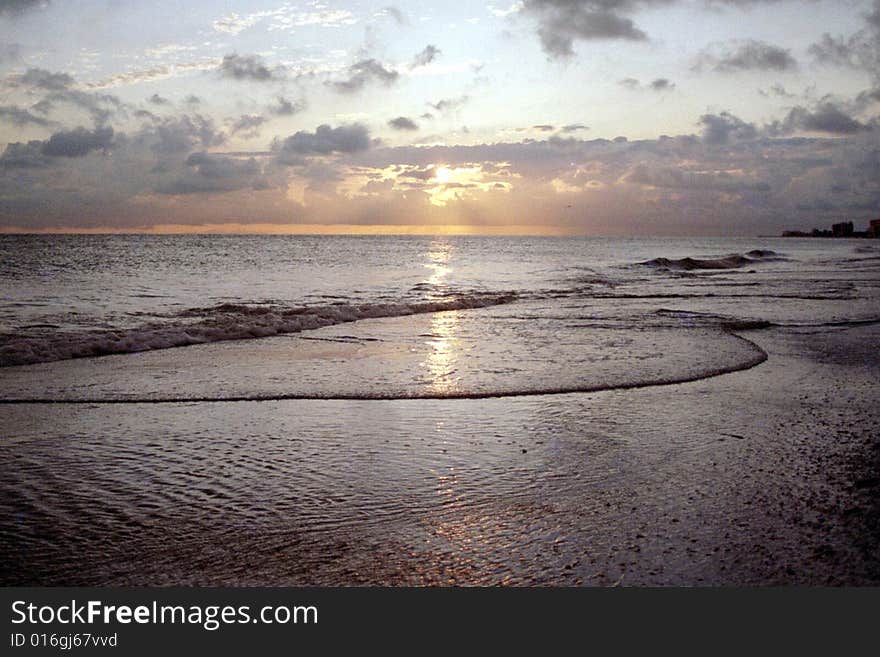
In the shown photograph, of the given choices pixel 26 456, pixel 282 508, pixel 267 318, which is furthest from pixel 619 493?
pixel 267 318

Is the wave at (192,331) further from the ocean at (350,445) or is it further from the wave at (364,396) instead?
the wave at (364,396)

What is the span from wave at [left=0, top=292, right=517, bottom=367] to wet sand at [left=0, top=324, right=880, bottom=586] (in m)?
3.94

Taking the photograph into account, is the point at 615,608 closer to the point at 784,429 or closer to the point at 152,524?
the point at 152,524

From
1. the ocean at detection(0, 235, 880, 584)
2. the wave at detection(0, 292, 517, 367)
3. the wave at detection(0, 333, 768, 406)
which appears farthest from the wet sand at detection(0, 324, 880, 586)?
the wave at detection(0, 292, 517, 367)

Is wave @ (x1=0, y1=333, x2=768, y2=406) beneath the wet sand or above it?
above

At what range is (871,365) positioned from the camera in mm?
9125

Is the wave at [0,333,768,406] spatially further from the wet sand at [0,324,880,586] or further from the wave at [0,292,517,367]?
the wave at [0,292,517,367]

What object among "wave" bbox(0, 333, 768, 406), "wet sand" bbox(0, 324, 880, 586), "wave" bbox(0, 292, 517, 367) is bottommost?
"wet sand" bbox(0, 324, 880, 586)

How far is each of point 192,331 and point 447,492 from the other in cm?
939

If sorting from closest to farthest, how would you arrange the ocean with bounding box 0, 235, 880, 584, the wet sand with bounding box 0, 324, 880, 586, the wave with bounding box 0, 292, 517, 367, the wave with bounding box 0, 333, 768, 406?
1. the wet sand with bounding box 0, 324, 880, 586
2. the ocean with bounding box 0, 235, 880, 584
3. the wave with bounding box 0, 333, 768, 406
4. the wave with bounding box 0, 292, 517, 367

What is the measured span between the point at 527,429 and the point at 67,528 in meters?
3.59

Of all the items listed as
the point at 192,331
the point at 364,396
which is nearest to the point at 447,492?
the point at 364,396

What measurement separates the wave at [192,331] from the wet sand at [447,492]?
3.94 meters

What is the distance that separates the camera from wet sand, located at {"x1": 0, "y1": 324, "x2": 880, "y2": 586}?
11.1ft
